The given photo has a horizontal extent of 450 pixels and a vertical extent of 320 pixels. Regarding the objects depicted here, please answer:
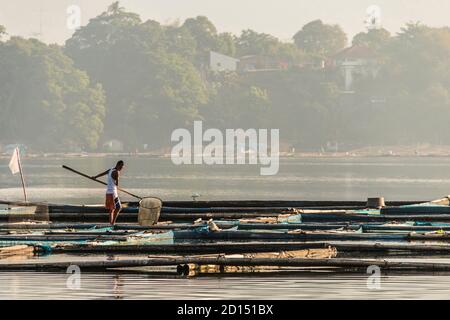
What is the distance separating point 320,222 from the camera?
28141mm

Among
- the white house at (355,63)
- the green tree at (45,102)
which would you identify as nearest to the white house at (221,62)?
the white house at (355,63)

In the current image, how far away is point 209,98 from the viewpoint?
16312 centimetres

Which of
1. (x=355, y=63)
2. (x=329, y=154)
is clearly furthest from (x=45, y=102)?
(x=355, y=63)

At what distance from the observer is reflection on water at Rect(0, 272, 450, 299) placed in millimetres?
18875

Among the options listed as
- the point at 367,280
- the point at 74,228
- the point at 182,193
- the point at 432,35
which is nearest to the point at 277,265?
the point at 367,280

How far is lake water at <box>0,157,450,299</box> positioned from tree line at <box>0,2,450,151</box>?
3488 millimetres

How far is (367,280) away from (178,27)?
16822 cm

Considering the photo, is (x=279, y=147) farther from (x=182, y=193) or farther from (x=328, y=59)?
(x=182, y=193)

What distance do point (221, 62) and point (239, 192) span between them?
94.2 metres

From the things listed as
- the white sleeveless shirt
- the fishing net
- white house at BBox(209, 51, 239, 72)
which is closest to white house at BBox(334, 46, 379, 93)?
white house at BBox(209, 51, 239, 72)

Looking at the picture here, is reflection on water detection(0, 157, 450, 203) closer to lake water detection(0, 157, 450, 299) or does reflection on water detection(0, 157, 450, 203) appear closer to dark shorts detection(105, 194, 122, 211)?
lake water detection(0, 157, 450, 299)

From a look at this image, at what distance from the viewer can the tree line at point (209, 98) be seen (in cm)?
15675

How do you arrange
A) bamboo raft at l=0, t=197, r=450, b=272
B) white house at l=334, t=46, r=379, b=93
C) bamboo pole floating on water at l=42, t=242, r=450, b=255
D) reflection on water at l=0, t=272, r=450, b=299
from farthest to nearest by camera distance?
white house at l=334, t=46, r=379, b=93, bamboo pole floating on water at l=42, t=242, r=450, b=255, bamboo raft at l=0, t=197, r=450, b=272, reflection on water at l=0, t=272, r=450, b=299

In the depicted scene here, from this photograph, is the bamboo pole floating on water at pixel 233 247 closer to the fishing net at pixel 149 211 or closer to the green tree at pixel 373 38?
the fishing net at pixel 149 211
